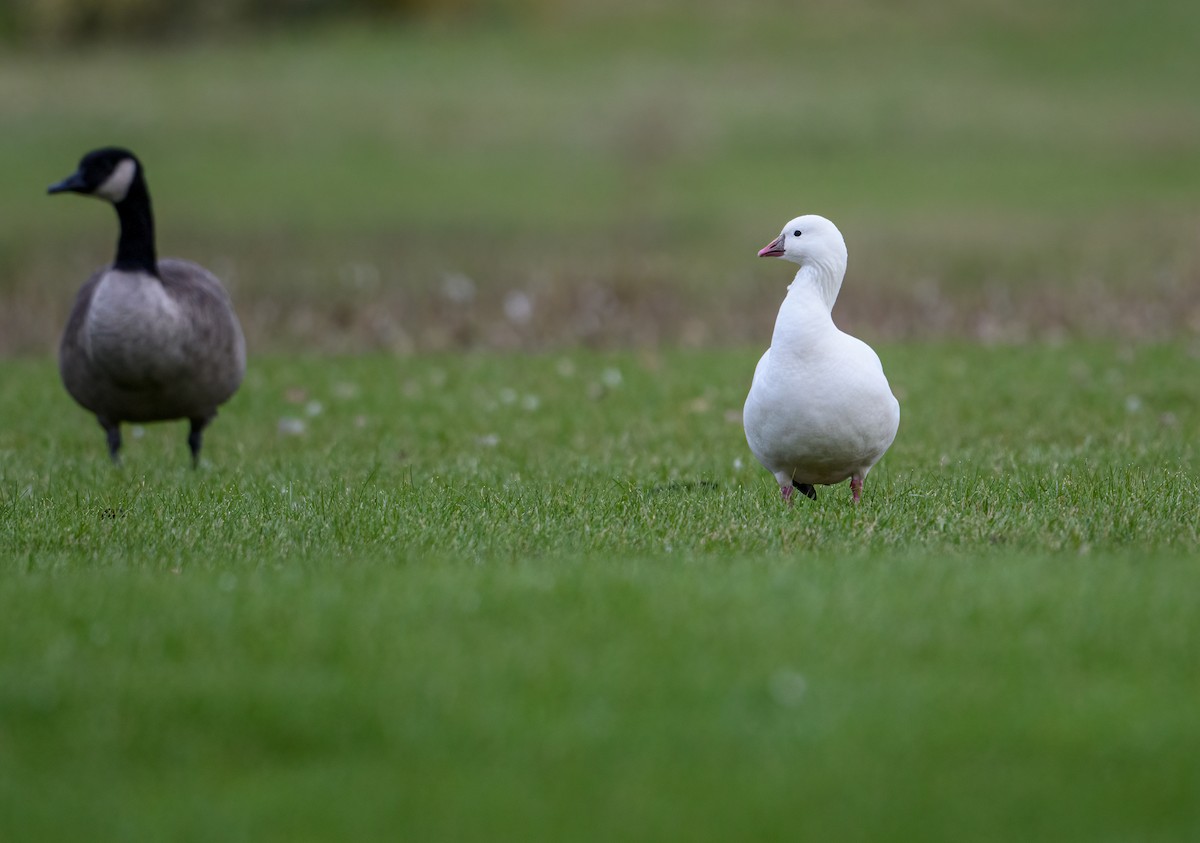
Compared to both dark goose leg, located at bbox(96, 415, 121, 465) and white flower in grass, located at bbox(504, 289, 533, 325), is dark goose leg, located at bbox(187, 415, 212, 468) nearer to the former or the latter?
dark goose leg, located at bbox(96, 415, 121, 465)

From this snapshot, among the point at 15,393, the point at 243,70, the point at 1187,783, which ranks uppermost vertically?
the point at 243,70

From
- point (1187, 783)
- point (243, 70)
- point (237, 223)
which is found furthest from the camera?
point (243, 70)

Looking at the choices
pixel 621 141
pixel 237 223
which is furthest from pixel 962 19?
pixel 237 223

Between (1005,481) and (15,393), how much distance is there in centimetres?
824

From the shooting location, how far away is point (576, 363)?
1305cm

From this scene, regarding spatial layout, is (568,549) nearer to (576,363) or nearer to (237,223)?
(576,363)

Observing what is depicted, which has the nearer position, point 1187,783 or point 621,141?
point 1187,783

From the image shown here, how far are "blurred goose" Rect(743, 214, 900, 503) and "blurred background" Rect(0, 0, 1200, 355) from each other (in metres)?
7.88

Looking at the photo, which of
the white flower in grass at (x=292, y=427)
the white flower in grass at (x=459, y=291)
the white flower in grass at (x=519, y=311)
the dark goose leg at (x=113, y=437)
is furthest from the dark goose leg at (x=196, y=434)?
the white flower in grass at (x=459, y=291)

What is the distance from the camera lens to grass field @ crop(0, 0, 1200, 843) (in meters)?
3.88

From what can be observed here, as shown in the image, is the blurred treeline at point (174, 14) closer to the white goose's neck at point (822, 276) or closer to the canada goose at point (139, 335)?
the canada goose at point (139, 335)

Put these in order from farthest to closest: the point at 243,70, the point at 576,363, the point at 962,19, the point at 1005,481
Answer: the point at 962,19 → the point at 243,70 → the point at 576,363 → the point at 1005,481

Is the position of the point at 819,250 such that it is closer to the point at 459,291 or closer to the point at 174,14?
the point at 459,291

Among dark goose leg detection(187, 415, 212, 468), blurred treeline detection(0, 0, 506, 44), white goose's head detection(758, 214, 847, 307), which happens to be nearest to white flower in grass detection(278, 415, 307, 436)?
dark goose leg detection(187, 415, 212, 468)
